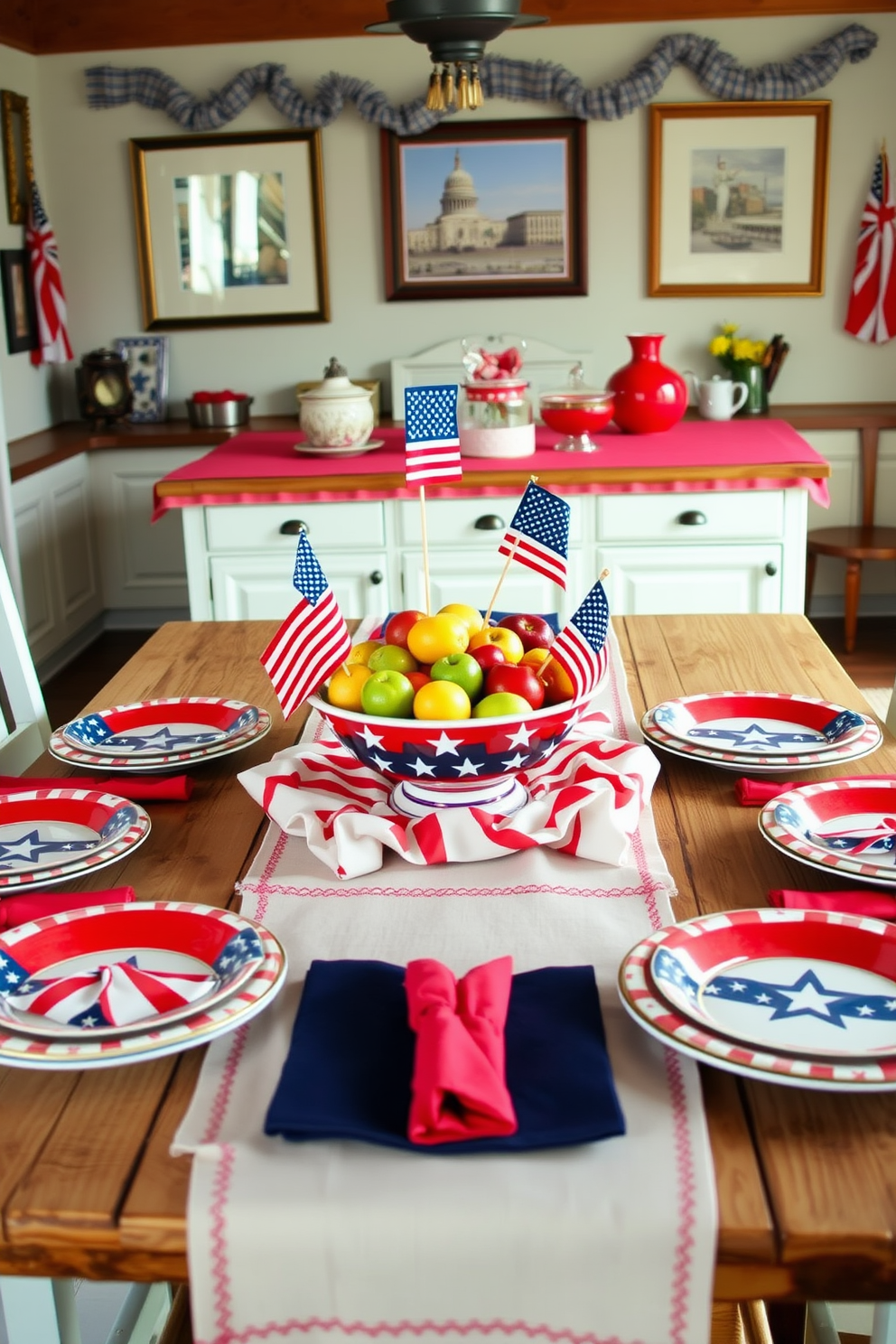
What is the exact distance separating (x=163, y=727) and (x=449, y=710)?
1.94 feet

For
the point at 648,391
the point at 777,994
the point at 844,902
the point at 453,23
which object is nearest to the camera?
the point at 777,994

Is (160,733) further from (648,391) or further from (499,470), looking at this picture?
(648,391)

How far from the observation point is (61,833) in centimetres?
144

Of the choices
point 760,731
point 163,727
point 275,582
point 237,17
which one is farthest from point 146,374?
point 760,731

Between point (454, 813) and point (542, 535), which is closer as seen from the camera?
point (454, 813)

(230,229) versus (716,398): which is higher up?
(230,229)

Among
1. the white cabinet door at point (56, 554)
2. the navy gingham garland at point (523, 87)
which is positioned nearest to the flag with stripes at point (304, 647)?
the white cabinet door at point (56, 554)

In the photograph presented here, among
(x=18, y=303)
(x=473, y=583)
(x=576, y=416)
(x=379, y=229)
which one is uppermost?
(x=379, y=229)

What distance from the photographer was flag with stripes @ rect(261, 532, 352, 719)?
4.45ft

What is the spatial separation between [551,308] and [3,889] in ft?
14.2

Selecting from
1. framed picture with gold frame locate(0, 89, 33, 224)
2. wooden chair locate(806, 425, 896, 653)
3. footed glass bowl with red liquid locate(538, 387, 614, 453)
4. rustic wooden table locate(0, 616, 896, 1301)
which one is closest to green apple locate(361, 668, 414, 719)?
rustic wooden table locate(0, 616, 896, 1301)

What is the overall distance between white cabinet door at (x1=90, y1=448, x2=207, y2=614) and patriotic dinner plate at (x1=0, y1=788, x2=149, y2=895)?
3523mm

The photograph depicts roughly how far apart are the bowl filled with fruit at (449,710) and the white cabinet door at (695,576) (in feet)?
6.53

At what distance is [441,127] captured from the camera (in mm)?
4984
